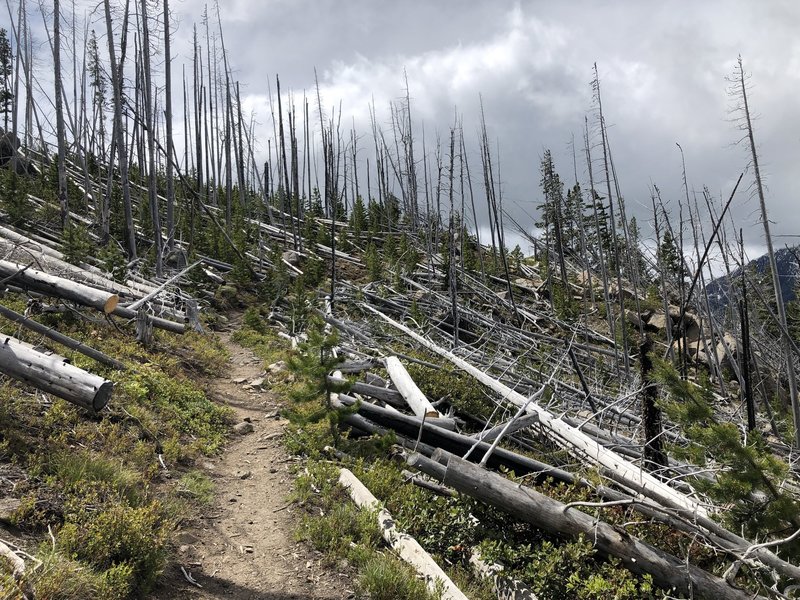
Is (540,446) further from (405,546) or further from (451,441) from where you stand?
(405,546)

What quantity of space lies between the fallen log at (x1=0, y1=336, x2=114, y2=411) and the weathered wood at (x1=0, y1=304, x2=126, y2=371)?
3.51ft

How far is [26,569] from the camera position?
10.1 feet

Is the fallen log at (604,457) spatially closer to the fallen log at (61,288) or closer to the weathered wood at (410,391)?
the weathered wood at (410,391)

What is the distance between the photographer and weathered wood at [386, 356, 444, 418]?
7344 mm

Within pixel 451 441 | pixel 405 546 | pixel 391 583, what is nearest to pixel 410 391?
pixel 451 441

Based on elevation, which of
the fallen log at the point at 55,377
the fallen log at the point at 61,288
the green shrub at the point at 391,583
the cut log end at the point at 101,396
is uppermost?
the fallen log at the point at 61,288

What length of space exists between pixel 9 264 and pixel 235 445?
4.65 metres

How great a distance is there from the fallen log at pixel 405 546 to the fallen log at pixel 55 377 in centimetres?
292

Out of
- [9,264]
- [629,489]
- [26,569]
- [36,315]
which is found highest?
[9,264]

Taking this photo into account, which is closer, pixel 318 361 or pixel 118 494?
pixel 118 494

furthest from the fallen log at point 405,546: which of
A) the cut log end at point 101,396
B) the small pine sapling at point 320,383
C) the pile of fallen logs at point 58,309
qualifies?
the pile of fallen logs at point 58,309

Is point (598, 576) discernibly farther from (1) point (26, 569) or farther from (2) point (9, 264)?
(2) point (9, 264)

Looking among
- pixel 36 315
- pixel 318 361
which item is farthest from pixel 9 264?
pixel 318 361

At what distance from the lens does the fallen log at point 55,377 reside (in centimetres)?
540
